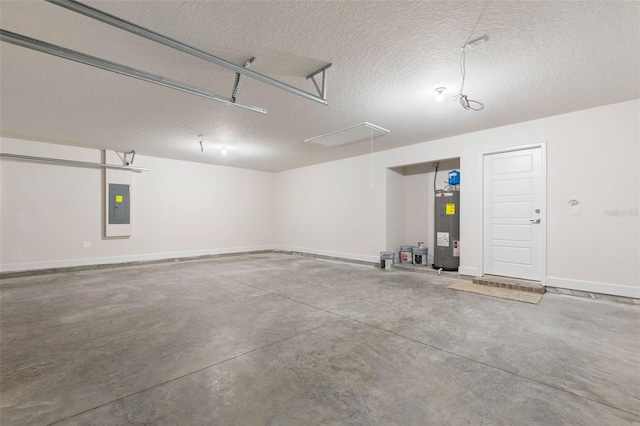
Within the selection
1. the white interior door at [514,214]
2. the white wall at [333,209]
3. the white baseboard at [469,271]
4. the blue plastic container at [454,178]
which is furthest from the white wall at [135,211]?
the white interior door at [514,214]

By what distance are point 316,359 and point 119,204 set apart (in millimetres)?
6558

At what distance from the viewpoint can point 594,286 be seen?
393 cm

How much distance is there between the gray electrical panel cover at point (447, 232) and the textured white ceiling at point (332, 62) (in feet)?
4.51

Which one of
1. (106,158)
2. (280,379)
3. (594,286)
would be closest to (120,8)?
(280,379)

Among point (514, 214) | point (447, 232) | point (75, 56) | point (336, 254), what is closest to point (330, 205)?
point (336, 254)

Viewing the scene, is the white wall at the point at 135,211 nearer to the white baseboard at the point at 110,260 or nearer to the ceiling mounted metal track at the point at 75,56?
the white baseboard at the point at 110,260

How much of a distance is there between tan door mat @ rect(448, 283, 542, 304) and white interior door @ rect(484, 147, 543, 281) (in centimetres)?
55

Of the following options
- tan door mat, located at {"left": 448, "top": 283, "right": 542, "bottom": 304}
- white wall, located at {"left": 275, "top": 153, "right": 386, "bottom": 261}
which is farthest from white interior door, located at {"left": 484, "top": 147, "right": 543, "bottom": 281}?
white wall, located at {"left": 275, "top": 153, "right": 386, "bottom": 261}

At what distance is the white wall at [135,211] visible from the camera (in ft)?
18.3

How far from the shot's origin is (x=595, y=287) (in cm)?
393

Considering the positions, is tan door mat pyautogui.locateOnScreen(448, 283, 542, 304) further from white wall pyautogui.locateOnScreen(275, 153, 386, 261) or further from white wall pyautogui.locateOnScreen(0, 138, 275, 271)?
white wall pyautogui.locateOnScreen(0, 138, 275, 271)

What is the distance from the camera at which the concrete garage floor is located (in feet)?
5.52

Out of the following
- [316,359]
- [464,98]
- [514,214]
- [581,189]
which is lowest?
[316,359]

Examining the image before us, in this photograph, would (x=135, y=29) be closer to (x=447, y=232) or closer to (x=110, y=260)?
(x=447, y=232)
